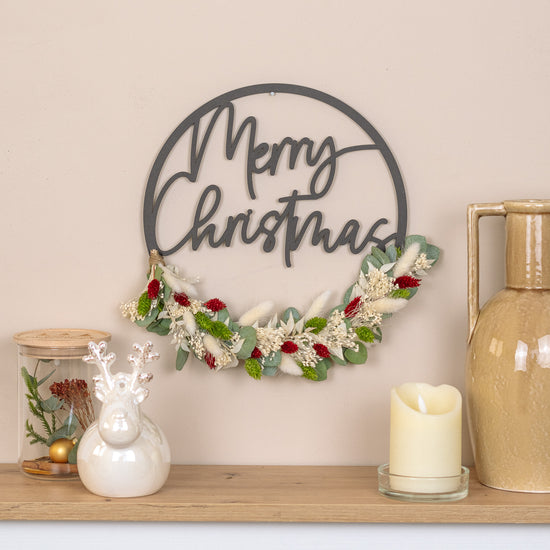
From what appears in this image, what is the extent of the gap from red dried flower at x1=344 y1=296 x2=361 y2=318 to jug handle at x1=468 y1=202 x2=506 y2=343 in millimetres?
162

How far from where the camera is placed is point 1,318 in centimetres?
123

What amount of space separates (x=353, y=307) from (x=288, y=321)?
10cm

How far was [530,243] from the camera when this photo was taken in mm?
1089

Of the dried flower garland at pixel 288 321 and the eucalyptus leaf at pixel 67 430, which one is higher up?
the dried flower garland at pixel 288 321

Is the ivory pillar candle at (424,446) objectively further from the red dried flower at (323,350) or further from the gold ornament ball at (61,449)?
the gold ornament ball at (61,449)

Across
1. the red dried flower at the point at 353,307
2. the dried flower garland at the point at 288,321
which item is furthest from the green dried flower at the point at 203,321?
the red dried flower at the point at 353,307

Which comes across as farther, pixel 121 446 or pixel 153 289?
pixel 153 289

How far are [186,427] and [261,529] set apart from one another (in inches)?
Result: 9.7

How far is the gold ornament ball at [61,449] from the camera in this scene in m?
1.13

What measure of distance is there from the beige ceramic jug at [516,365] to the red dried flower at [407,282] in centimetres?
11

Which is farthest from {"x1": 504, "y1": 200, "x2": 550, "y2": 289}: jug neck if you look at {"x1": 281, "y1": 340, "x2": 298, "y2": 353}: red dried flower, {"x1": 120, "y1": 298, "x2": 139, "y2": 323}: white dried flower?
{"x1": 120, "y1": 298, "x2": 139, "y2": 323}: white dried flower

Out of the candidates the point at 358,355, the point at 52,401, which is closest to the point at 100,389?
the point at 52,401

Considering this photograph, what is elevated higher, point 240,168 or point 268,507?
point 240,168

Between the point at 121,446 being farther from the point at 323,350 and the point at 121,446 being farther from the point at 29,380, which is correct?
the point at 323,350
